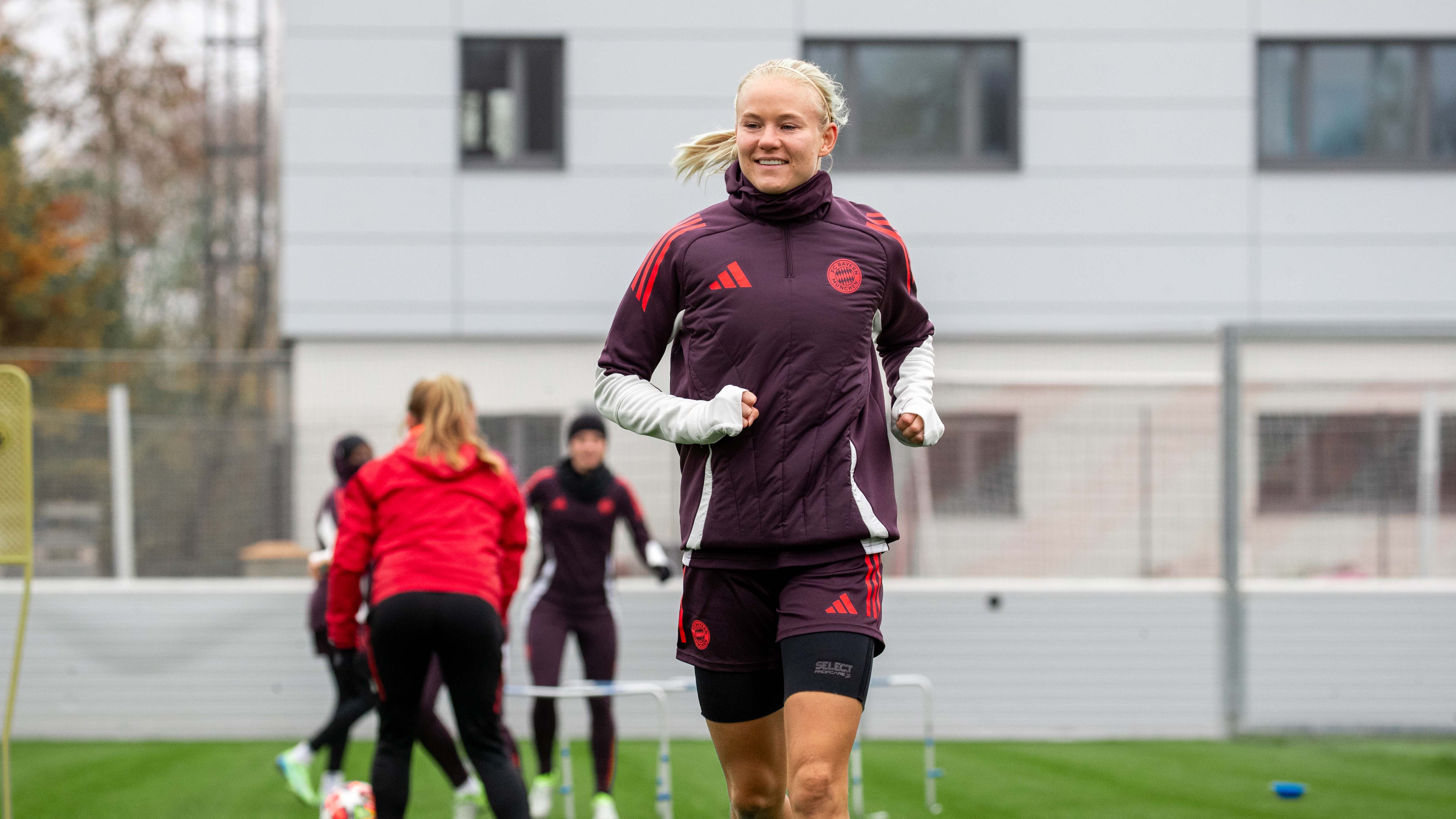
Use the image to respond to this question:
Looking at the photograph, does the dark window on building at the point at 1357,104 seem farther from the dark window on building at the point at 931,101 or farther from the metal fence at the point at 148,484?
the metal fence at the point at 148,484

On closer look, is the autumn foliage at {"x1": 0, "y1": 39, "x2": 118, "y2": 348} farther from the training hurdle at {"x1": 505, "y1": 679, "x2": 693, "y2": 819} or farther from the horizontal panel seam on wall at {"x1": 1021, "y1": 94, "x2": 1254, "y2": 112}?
the training hurdle at {"x1": 505, "y1": 679, "x2": 693, "y2": 819}

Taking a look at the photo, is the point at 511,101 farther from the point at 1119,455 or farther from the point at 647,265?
the point at 647,265

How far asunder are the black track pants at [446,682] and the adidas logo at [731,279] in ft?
6.62

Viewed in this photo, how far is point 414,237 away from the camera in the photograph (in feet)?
38.9

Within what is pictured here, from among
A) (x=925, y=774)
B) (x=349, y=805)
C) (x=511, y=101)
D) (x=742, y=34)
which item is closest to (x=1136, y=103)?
(x=742, y=34)

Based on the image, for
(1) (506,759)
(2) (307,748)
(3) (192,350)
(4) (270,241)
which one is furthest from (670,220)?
(3) (192,350)

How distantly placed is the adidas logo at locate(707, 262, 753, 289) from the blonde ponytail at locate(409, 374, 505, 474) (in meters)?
1.99

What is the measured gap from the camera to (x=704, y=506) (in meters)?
2.84

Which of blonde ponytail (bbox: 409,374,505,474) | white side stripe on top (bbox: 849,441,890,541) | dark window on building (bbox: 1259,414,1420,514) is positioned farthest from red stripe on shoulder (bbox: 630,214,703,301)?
dark window on building (bbox: 1259,414,1420,514)

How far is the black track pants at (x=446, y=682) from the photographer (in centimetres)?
438

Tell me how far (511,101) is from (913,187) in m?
3.60

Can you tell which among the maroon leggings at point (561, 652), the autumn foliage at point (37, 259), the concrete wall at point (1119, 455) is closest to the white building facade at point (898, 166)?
the concrete wall at point (1119, 455)

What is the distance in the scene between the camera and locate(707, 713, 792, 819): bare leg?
2.93m

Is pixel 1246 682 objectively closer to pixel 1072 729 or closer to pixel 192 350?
pixel 1072 729
